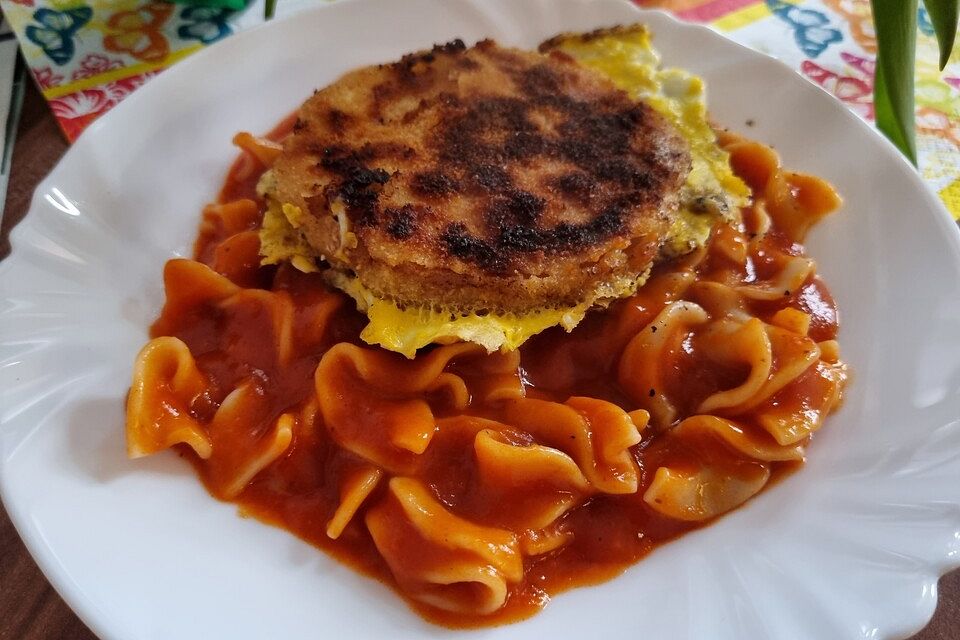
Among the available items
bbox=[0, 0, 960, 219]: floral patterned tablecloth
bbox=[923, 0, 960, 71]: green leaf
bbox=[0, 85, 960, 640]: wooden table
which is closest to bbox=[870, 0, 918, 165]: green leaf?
bbox=[923, 0, 960, 71]: green leaf

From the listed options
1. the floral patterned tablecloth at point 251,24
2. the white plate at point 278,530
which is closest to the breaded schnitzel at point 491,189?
the white plate at point 278,530

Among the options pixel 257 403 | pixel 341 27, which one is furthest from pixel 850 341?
pixel 341 27

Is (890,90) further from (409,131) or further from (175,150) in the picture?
(175,150)

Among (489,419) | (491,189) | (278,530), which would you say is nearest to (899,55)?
(491,189)

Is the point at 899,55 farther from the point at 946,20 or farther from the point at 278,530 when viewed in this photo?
the point at 278,530

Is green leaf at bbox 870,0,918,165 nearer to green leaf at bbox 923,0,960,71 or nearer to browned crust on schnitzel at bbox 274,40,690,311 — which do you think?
green leaf at bbox 923,0,960,71

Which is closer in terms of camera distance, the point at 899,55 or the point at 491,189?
the point at 491,189
